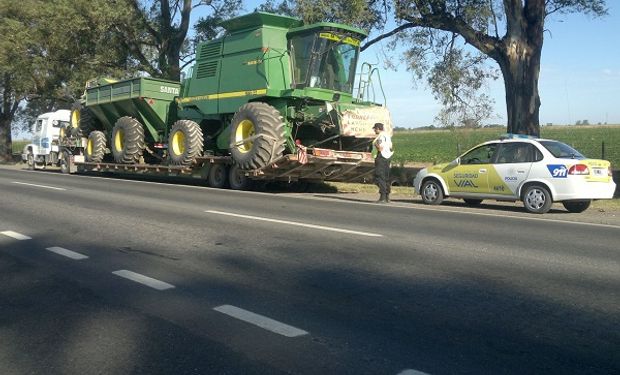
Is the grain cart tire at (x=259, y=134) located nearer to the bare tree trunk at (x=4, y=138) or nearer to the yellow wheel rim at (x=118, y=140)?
the yellow wheel rim at (x=118, y=140)

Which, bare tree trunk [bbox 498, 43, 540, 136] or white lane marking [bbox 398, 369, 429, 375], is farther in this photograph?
bare tree trunk [bbox 498, 43, 540, 136]

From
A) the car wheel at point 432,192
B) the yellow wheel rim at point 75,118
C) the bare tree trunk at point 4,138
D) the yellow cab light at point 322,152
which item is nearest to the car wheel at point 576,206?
the car wheel at point 432,192

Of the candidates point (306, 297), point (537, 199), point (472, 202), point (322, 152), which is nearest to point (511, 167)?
point (537, 199)

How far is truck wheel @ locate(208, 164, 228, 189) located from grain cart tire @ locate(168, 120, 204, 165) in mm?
616

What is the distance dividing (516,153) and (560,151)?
33.3 inches

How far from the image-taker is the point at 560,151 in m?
12.6

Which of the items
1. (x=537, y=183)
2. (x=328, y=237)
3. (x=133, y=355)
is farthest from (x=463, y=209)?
(x=133, y=355)

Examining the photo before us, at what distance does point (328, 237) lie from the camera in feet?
28.2

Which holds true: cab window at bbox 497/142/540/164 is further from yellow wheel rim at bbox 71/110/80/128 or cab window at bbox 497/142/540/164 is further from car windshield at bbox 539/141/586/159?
yellow wheel rim at bbox 71/110/80/128

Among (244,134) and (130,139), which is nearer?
(244,134)

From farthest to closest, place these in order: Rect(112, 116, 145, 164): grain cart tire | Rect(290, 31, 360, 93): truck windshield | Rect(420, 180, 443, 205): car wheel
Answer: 1. Rect(112, 116, 145, 164): grain cart tire
2. Rect(290, 31, 360, 93): truck windshield
3. Rect(420, 180, 443, 205): car wheel

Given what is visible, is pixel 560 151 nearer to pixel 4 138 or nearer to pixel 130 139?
pixel 130 139

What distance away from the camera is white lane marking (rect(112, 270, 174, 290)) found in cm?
593

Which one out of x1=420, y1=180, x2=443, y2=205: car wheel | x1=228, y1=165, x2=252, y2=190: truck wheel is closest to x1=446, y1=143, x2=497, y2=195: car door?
x1=420, y1=180, x2=443, y2=205: car wheel
